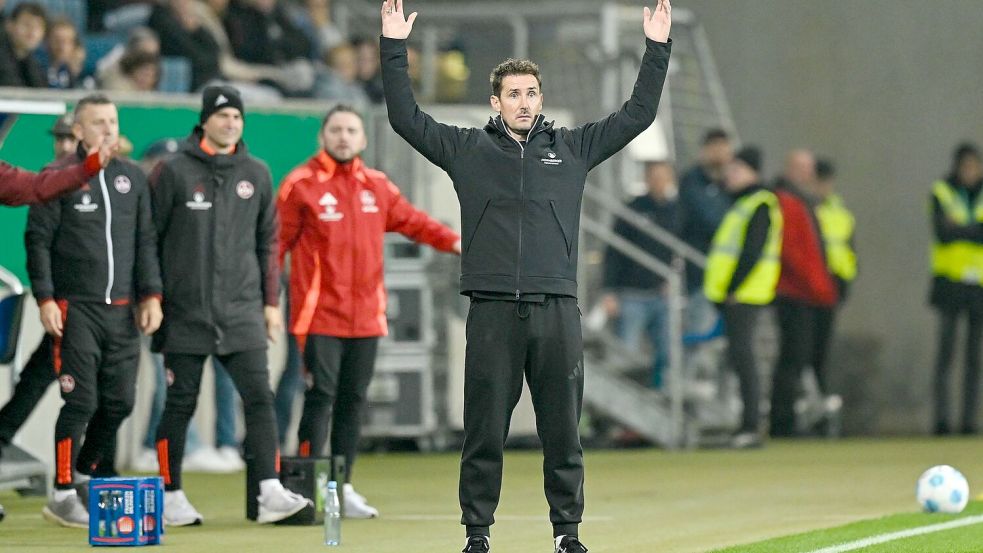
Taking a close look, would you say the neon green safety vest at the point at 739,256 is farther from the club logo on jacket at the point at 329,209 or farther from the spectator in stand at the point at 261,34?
the club logo on jacket at the point at 329,209

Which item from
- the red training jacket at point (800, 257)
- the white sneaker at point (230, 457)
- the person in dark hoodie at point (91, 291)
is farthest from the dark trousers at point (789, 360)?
the person in dark hoodie at point (91, 291)

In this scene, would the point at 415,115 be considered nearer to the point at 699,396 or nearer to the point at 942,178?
the point at 699,396

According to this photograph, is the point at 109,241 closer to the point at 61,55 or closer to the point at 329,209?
the point at 329,209

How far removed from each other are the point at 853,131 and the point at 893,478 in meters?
6.95

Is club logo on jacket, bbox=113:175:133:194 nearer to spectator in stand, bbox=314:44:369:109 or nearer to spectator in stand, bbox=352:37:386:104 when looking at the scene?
spectator in stand, bbox=314:44:369:109

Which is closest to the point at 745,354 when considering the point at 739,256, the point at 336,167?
the point at 739,256

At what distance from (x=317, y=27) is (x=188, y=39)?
244cm

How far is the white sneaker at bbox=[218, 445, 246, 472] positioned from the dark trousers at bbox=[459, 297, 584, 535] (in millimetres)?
5858

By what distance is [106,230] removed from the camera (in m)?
9.79

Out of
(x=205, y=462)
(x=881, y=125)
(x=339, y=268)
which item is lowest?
(x=205, y=462)

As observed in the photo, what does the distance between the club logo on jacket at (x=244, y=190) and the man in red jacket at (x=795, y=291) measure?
790cm

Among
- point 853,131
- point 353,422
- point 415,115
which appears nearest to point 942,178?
point 853,131

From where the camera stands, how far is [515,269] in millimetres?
7672

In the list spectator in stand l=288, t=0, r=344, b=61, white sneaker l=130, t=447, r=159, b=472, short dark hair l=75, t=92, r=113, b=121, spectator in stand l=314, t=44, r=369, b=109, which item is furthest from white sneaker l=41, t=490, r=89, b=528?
spectator in stand l=288, t=0, r=344, b=61
